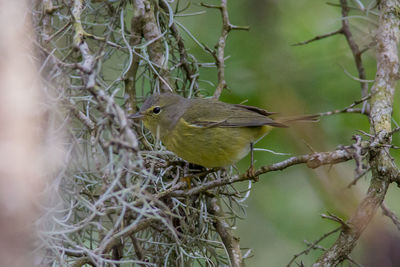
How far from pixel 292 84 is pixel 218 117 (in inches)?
39.2

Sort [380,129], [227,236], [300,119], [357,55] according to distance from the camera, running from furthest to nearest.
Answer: [357,55], [300,119], [227,236], [380,129]

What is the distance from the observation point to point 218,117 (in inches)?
157

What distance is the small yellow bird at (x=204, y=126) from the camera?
369 cm

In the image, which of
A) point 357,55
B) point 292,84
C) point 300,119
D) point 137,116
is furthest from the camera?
point 292,84

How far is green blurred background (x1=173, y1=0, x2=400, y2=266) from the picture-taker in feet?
14.7

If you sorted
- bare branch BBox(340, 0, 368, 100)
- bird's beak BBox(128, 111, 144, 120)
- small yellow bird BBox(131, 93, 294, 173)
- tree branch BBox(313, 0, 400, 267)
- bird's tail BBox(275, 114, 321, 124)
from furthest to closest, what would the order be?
bare branch BBox(340, 0, 368, 100)
bird's tail BBox(275, 114, 321, 124)
small yellow bird BBox(131, 93, 294, 173)
bird's beak BBox(128, 111, 144, 120)
tree branch BBox(313, 0, 400, 267)

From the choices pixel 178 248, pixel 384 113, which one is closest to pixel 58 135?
pixel 178 248

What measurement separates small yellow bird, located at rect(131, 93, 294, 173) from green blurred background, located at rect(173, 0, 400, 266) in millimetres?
371

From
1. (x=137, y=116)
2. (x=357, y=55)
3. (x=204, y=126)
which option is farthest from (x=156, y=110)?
(x=357, y=55)

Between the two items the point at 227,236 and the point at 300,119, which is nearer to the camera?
the point at 227,236

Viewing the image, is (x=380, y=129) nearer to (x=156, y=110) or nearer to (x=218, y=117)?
(x=218, y=117)

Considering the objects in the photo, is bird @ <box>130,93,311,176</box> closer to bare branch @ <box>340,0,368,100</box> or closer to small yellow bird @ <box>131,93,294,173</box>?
small yellow bird @ <box>131,93,294,173</box>

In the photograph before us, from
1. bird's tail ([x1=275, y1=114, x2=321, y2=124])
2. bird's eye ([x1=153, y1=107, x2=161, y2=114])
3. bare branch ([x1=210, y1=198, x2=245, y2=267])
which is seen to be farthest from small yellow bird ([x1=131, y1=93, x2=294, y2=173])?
bare branch ([x1=210, y1=198, x2=245, y2=267])

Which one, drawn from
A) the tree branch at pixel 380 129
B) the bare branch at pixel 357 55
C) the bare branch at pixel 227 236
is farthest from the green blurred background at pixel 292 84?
the bare branch at pixel 227 236
